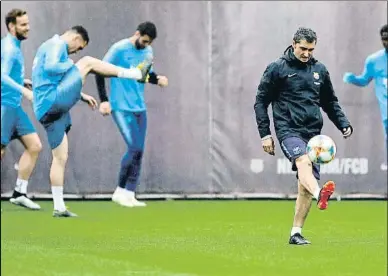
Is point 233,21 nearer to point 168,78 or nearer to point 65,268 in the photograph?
point 168,78

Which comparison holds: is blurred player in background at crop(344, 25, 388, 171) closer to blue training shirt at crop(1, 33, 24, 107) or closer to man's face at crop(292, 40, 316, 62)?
blue training shirt at crop(1, 33, 24, 107)

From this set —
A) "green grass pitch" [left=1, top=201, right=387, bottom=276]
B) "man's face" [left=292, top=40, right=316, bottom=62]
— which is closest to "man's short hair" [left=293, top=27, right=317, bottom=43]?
"man's face" [left=292, top=40, right=316, bottom=62]

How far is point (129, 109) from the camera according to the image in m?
14.5

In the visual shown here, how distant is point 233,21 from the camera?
1552 cm

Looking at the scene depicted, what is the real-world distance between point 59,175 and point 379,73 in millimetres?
4704

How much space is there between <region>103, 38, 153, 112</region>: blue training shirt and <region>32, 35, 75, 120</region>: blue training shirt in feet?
5.31

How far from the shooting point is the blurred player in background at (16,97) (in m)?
13.2

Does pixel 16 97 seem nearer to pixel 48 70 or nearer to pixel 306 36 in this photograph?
pixel 48 70

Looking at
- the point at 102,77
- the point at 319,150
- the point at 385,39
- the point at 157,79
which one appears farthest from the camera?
the point at 385,39

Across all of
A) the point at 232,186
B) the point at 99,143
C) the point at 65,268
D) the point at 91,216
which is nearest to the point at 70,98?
the point at 91,216

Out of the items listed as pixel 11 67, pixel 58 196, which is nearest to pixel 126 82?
pixel 11 67

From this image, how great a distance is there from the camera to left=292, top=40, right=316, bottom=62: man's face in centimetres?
958

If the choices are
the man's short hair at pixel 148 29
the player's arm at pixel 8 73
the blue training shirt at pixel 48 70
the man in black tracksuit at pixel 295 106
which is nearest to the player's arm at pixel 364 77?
the man's short hair at pixel 148 29

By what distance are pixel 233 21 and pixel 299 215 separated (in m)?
6.25
